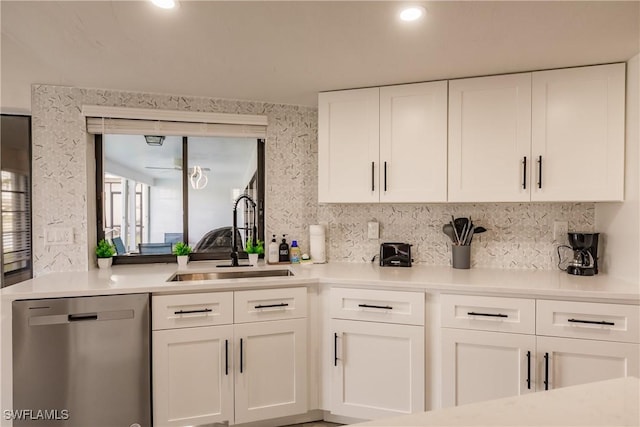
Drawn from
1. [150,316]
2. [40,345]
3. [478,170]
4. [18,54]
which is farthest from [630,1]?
[40,345]

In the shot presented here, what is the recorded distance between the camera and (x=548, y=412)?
64 centimetres

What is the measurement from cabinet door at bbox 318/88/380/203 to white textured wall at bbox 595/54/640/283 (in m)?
1.40

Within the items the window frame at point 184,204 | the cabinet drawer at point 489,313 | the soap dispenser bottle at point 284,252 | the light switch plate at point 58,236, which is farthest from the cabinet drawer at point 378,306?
the light switch plate at point 58,236

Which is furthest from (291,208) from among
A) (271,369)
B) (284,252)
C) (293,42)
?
(293,42)

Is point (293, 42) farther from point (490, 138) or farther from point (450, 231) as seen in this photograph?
point (450, 231)

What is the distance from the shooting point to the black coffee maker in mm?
2057

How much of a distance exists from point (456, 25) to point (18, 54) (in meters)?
2.34

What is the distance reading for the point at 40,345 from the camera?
5.74 ft

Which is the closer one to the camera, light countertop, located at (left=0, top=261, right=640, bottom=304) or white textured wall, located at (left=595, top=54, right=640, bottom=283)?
light countertop, located at (left=0, top=261, right=640, bottom=304)

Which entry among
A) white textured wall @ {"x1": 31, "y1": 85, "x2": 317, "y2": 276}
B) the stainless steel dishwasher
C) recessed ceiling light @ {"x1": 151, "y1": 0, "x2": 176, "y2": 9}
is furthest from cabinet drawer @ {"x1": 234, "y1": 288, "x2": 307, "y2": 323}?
recessed ceiling light @ {"x1": 151, "y1": 0, "x2": 176, "y2": 9}

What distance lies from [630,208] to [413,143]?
125 cm

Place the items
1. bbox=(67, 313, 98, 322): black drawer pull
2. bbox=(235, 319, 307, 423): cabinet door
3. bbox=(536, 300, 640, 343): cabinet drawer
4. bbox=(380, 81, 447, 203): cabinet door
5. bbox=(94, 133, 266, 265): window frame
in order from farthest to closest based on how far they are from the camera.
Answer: bbox=(94, 133, 266, 265): window frame, bbox=(380, 81, 447, 203): cabinet door, bbox=(235, 319, 307, 423): cabinet door, bbox=(67, 313, 98, 322): black drawer pull, bbox=(536, 300, 640, 343): cabinet drawer

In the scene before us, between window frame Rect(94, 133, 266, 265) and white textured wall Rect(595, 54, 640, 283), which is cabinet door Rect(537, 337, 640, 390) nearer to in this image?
white textured wall Rect(595, 54, 640, 283)

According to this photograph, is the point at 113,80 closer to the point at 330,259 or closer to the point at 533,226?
the point at 330,259
